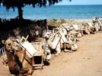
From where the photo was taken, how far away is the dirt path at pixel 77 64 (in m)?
16.7

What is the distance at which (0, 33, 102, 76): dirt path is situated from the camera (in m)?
16.7

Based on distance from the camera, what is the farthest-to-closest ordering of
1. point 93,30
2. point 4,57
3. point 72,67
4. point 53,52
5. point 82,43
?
point 93,30
point 82,43
point 53,52
point 4,57
point 72,67

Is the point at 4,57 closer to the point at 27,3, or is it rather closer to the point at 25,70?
the point at 25,70

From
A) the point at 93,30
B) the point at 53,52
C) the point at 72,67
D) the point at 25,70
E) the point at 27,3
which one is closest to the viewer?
the point at 25,70

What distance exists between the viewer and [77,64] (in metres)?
18.0

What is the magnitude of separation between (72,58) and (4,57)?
3445 mm

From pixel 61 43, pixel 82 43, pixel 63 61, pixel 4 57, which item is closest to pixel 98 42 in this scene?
pixel 82 43

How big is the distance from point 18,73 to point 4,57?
2.45m

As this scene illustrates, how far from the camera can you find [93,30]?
94.9 feet

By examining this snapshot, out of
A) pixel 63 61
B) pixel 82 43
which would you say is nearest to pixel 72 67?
pixel 63 61

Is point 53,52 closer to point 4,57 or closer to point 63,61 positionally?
point 63,61

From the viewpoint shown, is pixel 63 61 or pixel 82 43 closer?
pixel 63 61

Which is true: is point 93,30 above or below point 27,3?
below

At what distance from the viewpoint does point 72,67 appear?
57.5ft
